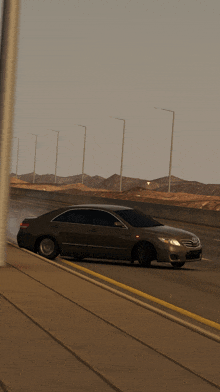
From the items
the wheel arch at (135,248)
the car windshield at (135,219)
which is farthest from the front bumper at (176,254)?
the car windshield at (135,219)

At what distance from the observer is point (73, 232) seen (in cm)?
1545

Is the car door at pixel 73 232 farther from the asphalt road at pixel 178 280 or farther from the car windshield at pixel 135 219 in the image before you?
the car windshield at pixel 135 219

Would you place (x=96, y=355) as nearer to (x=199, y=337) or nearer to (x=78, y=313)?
(x=199, y=337)

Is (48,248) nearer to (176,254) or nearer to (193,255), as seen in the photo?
(176,254)

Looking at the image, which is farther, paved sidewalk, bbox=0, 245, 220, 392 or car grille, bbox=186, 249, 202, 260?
car grille, bbox=186, 249, 202, 260

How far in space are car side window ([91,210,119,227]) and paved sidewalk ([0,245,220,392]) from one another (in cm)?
593

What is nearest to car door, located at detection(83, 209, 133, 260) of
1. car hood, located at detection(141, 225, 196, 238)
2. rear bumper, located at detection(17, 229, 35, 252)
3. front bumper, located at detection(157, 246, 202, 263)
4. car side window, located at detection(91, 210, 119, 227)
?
car side window, located at detection(91, 210, 119, 227)

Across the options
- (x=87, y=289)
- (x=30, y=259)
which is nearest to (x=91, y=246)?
(x=30, y=259)

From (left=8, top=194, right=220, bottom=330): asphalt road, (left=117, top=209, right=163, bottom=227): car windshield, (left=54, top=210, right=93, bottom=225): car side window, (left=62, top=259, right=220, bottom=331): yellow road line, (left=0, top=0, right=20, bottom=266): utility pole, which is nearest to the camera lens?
(left=62, top=259, right=220, bottom=331): yellow road line

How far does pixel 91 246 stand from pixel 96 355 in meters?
9.42

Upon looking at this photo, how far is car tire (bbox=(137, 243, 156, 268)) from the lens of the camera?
14.7m

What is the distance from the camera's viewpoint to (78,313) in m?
7.84

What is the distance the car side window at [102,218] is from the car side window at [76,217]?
0.12m

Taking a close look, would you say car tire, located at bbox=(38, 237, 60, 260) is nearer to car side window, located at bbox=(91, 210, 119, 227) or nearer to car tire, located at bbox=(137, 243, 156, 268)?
car side window, located at bbox=(91, 210, 119, 227)
